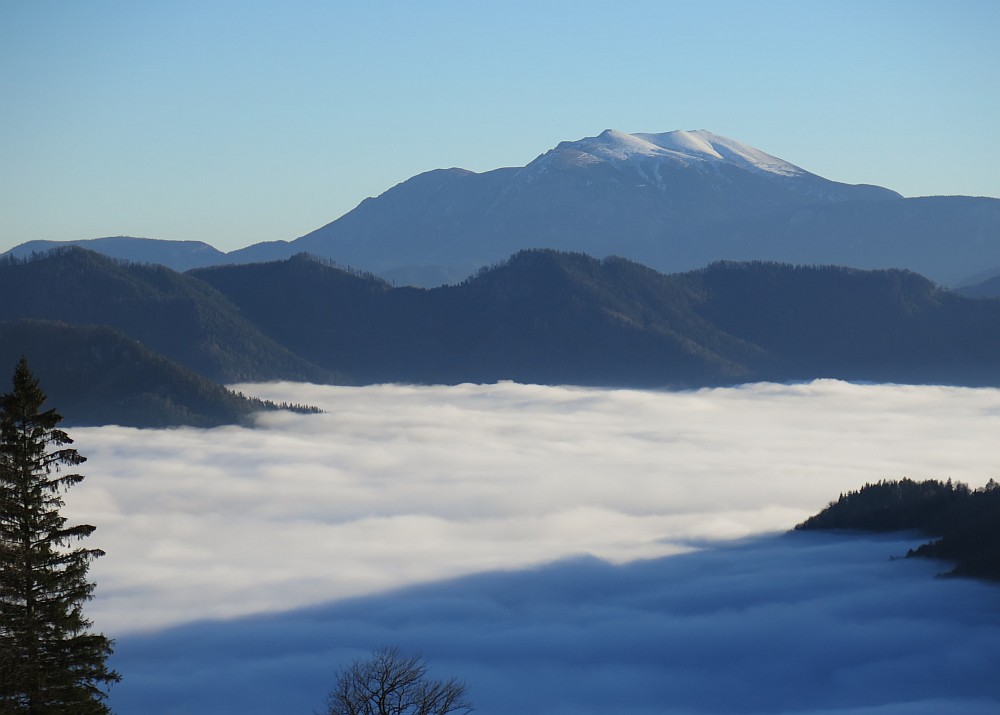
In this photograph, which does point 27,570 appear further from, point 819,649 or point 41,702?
point 819,649

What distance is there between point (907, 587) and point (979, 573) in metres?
9.79

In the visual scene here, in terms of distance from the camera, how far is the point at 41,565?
4769cm

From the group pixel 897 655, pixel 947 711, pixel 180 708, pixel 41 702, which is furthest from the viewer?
pixel 897 655

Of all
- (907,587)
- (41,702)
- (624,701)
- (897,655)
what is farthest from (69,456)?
(907,587)

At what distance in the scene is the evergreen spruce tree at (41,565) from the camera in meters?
46.9

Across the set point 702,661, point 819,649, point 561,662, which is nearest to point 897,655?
point 819,649

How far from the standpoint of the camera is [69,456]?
155ft

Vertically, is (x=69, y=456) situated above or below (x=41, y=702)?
above

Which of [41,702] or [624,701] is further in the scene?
[624,701]

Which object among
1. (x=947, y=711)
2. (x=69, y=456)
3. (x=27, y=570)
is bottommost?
(x=947, y=711)

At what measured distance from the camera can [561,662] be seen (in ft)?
612

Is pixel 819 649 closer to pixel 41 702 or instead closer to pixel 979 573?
pixel 979 573

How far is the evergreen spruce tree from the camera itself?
46906mm

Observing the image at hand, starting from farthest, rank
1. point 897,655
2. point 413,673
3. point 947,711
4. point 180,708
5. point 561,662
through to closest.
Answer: point 561,662
point 897,655
point 180,708
point 947,711
point 413,673
